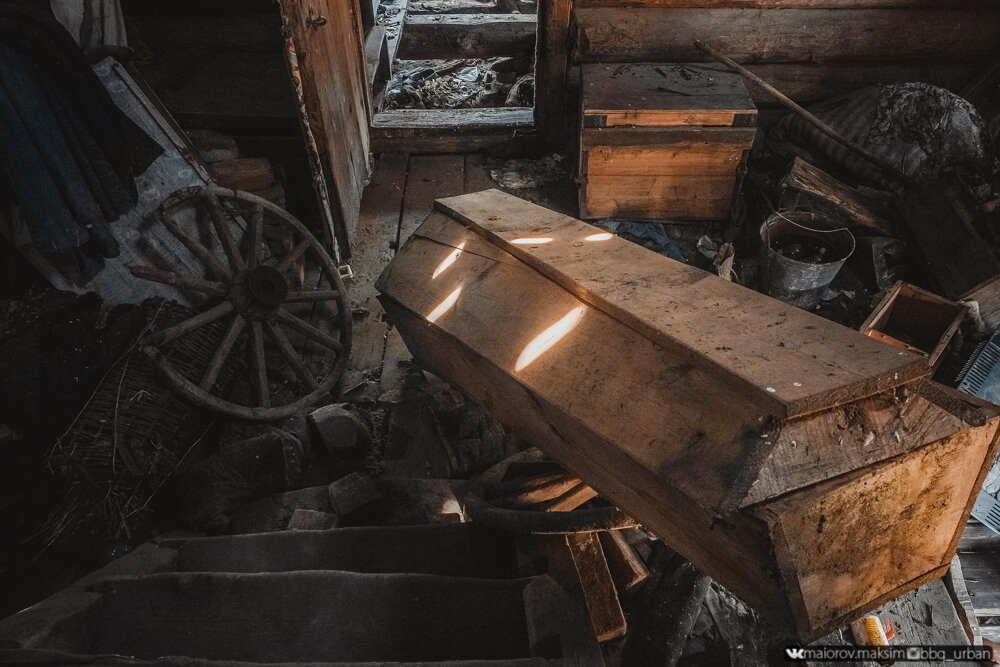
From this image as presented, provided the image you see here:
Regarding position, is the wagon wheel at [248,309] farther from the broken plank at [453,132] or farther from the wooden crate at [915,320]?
the wooden crate at [915,320]

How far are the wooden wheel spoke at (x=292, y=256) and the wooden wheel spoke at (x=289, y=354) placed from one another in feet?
1.06

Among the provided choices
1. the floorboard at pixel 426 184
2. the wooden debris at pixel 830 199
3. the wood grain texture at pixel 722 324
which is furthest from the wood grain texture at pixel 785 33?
the wood grain texture at pixel 722 324

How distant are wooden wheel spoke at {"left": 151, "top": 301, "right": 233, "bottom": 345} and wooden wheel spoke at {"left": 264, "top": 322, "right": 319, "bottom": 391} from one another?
8.8 inches

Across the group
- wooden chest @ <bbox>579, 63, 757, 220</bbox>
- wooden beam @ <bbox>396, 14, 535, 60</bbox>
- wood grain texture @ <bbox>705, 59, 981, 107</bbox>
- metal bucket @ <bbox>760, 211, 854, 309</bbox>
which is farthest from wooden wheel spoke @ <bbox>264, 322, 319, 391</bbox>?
wooden beam @ <bbox>396, 14, 535, 60</bbox>

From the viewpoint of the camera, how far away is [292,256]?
3203 mm

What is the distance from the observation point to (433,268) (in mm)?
2559

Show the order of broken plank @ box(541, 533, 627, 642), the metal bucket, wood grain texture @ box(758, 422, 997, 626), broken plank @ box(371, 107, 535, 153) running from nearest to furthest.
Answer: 1. wood grain texture @ box(758, 422, 997, 626)
2. broken plank @ box(541, 533, 627, 642)
3. the metal bucket
4. broken plank @ box(371, 107, 535, 153)

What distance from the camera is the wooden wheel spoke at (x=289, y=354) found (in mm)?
3068

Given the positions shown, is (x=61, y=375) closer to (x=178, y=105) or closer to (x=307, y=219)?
(x=307, y=219)

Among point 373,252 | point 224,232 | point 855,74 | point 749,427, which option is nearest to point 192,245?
point 224,232

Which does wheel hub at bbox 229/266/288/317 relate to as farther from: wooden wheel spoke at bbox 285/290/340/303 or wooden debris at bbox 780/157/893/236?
wooden debris at bbox 780/157/893/236

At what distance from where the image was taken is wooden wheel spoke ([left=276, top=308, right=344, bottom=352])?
3109mm

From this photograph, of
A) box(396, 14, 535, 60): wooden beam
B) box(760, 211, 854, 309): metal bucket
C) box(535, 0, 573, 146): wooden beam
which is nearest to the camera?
box(760, 211, 854, 309): metal bucket

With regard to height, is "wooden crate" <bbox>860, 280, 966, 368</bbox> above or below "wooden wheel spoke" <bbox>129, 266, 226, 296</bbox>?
below
